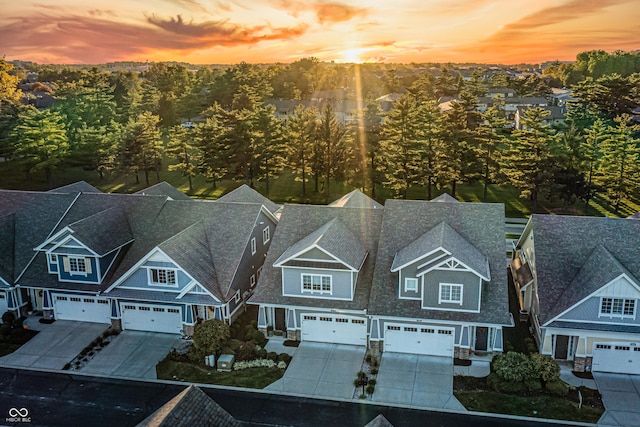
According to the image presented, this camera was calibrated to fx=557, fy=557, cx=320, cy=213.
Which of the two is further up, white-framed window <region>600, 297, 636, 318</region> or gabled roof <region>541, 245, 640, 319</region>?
gabled roof <region>541, 245, 640, 319</region>

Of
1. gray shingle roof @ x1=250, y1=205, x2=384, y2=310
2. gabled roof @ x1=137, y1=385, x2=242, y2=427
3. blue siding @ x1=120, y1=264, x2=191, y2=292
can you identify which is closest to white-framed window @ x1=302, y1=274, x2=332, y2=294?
gray shingle roof @ x1=250, y1=205, x2=384, y2=310

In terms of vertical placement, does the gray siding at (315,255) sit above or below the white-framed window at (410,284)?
above

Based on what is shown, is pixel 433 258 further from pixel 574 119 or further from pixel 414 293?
pixel 574 119

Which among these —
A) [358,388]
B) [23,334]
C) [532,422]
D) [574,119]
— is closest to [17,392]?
[23,334]

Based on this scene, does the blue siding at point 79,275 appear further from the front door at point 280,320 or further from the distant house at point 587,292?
the distant house at point 587,292

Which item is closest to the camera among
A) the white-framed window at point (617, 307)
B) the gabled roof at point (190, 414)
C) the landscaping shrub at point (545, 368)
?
the gabled roof at point (190, 414)

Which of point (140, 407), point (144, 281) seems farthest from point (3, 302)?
point (140, 407)

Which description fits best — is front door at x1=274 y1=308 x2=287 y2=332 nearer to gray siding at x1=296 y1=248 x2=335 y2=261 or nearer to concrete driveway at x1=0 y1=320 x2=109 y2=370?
gray siding at x1=296 y1=248 x2=335 y2=261

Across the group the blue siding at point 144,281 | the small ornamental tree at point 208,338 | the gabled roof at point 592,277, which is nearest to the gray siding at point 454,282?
the gabled roof at point 592,277
